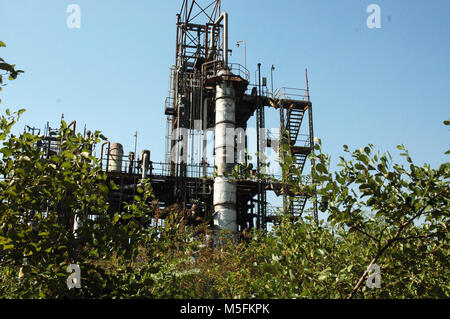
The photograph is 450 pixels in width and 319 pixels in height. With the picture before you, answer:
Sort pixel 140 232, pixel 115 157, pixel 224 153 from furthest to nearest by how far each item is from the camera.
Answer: pixel 115 157 → pixel 224 153 → pixel 140 232

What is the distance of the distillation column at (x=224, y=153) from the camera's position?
79.0 ft

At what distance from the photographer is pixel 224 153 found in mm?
24875

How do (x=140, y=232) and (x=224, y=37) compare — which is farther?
(x=224, y=37)

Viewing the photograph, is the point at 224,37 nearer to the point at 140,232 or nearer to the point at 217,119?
the point at 217,119

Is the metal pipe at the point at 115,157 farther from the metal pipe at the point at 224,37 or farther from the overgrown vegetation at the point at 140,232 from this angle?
the overgrown vegetation at the point at 140,232

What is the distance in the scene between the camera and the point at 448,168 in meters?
3.59

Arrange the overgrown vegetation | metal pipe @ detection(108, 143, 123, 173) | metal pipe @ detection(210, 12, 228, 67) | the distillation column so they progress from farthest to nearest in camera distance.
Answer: metal pipe @ detection(210, 12, 228, 67) → metal pipe @ detection(108, 143, 123, 173) → the distillation column → the overgrown vegetation

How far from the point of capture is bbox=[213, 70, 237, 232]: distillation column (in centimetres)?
2409

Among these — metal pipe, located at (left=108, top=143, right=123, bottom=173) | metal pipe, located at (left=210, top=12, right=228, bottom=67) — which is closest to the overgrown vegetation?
metal pipe, located at (left=108, top=143, right=123, bottom=173)

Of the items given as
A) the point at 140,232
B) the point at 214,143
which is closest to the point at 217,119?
the point at 214,143

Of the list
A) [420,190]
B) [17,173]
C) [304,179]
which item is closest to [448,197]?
[420,190]

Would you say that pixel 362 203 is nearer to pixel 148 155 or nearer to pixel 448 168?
pixel 448 168

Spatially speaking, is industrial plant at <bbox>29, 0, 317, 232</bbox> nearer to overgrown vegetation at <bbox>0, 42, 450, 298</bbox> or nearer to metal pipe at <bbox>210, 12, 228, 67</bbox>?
metal pipe at <bbox>210, 12, 228, 67</bbox>
